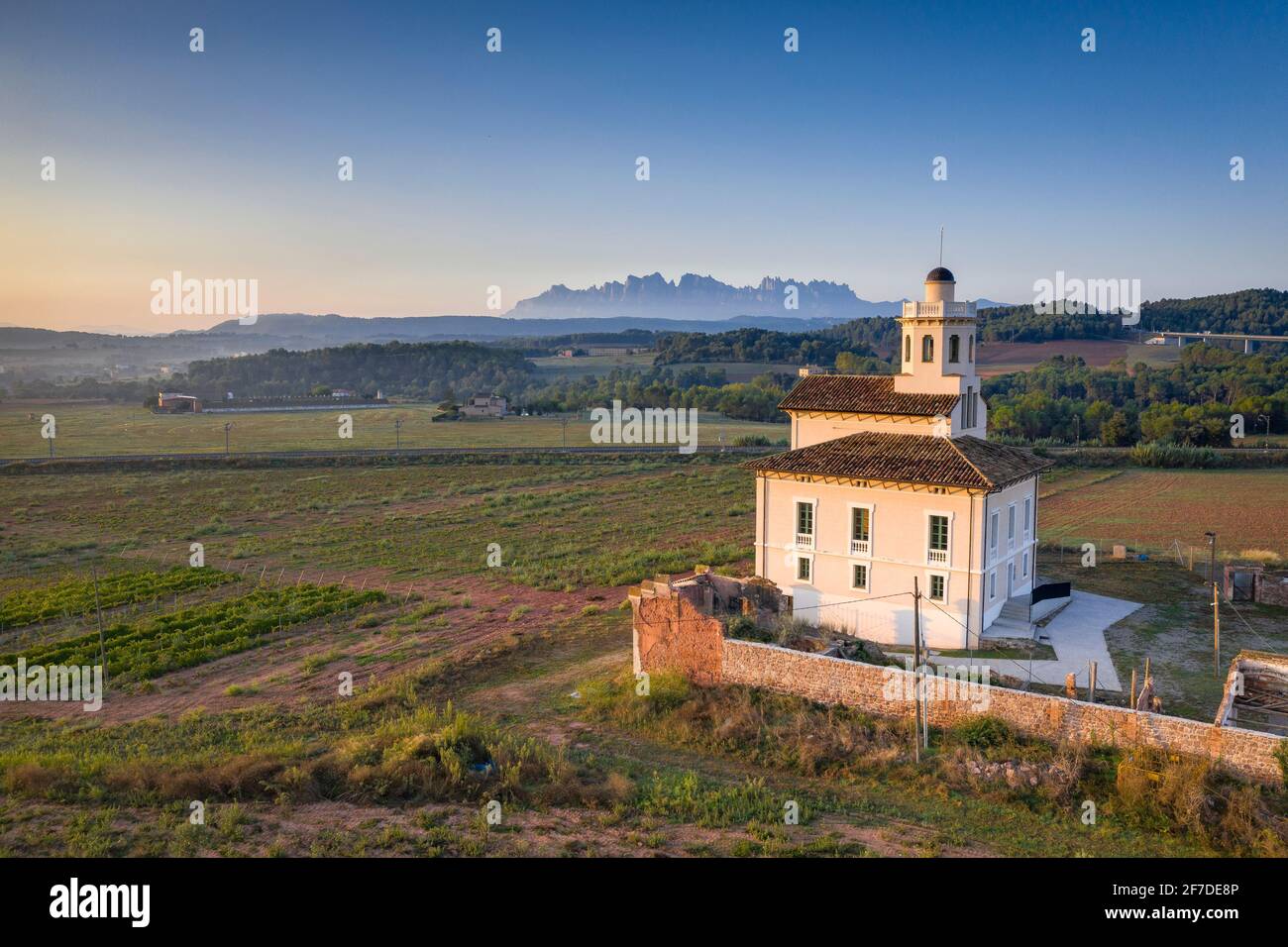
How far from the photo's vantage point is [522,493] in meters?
59.9

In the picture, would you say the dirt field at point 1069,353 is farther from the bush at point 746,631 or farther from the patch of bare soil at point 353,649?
the bush at point 746,631

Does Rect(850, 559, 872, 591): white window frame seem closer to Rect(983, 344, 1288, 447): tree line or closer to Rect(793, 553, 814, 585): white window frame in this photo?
Rect(793, 553, 814, 585): white window frame

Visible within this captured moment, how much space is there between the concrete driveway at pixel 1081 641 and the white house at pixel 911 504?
43.6 inches

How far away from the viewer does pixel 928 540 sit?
993 inches

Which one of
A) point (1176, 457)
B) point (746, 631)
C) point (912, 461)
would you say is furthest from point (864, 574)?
point (1176, 457)

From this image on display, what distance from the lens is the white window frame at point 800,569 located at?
2733cm

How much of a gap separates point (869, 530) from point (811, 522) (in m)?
1.83

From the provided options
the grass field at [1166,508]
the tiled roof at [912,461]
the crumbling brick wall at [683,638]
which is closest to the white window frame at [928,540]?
the tiled roof at [912,461]

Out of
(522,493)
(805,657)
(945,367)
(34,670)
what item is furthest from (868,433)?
(522,493)

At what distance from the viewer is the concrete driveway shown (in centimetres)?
2197

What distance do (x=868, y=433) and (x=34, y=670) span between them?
24182 millimetres

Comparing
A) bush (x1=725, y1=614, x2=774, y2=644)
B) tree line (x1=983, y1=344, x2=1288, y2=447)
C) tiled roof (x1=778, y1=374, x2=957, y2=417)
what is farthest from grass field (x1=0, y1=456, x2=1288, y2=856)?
tree line (x1=983, y1=344, x2=1288, y2=447)

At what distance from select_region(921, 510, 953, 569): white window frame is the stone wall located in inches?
230

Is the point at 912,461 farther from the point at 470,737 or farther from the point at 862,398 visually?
the point at 470,737
